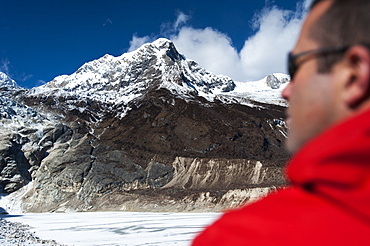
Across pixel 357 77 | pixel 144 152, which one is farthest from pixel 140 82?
pixel 357 77

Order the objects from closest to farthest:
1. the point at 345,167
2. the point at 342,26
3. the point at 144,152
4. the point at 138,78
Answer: the point at 345,167 → the point at 342,26 → the point at 144,152 → the point at 138,78

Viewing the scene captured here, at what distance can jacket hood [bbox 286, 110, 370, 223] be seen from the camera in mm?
454

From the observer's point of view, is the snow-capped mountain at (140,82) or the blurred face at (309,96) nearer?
the blurred face at (309,96)

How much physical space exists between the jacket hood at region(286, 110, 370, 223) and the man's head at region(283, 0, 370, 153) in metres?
0.06

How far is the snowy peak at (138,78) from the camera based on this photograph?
70875mm

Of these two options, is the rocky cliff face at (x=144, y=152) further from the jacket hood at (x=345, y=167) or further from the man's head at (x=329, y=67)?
the jacket hood at (x=345, y=167)

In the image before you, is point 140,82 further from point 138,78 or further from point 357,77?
point 357,77

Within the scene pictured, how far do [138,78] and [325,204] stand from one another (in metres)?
83.0

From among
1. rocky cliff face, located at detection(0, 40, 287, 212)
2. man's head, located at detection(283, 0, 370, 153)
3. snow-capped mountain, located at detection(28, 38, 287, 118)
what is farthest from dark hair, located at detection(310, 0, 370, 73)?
snow-capped mountain, located at detection(28, 38, 287, 118)

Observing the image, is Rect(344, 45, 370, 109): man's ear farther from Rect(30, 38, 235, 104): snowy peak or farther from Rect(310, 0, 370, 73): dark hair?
Rect(30, 38, 235, 104): snowy peak

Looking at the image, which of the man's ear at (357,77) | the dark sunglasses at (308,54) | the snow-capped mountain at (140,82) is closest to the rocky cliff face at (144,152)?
the snow-capped mountain at (140,82)

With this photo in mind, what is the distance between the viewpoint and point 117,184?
3897 centimetres

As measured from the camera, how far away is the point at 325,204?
480 mm

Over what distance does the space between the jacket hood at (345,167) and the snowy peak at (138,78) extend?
6462 cm
